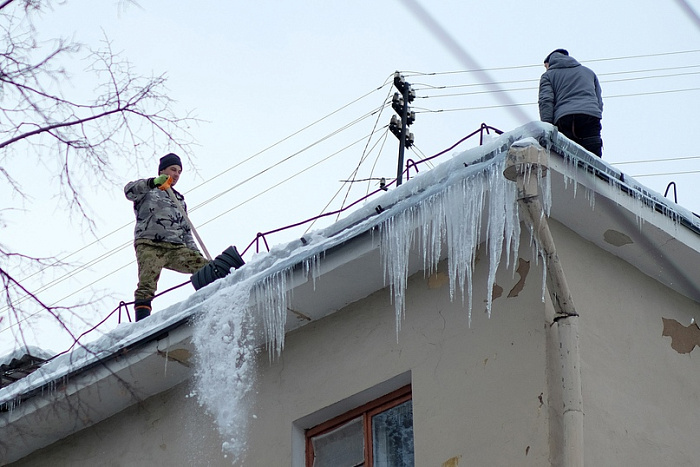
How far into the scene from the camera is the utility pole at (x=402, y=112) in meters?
16.2

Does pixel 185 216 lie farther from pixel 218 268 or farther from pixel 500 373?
pixel 500 373

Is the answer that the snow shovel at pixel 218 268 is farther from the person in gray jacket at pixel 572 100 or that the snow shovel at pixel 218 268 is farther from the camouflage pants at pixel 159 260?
the person in gray jacket at pixel 572 100

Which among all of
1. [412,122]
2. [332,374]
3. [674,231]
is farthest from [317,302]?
[412,122]

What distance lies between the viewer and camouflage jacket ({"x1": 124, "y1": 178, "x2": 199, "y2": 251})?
10984 millimetres

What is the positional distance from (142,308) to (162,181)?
1.02m

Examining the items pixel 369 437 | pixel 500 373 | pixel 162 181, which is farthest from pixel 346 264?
pixel 162 181

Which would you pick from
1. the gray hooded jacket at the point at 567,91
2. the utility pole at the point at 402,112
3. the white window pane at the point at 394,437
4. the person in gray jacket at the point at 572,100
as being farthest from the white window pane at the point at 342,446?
the utility pole at the point at 402,112

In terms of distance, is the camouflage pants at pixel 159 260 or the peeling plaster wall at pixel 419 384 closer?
the peeling plaster wall at pixel 419 384

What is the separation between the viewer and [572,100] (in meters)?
9.82

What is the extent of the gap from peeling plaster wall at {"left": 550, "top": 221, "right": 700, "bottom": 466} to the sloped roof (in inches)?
6.9

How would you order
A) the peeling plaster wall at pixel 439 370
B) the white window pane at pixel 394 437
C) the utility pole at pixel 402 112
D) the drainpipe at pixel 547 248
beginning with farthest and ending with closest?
the utility pole at pixel 402 112
the white window pane at pixel 394 437
the peeling plaster wall at pixel 439 370
the drainpipe at pixel 547 248

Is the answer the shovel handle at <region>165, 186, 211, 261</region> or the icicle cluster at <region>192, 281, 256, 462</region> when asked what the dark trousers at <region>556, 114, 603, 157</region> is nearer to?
the icicle cluster at <region>192, 281, 256, 462</region>

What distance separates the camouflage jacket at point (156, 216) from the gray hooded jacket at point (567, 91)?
120 inches

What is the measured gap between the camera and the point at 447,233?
323 inches
